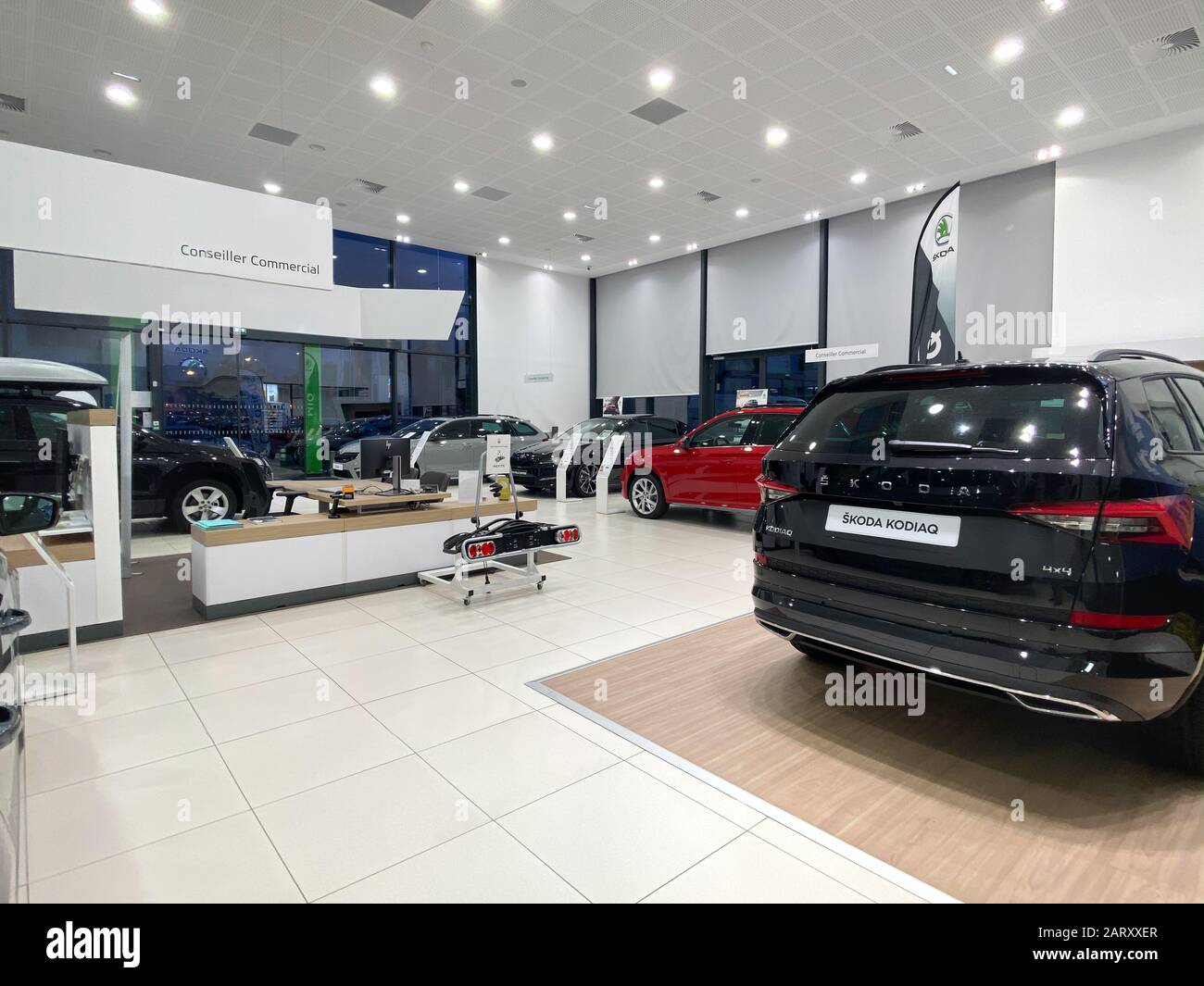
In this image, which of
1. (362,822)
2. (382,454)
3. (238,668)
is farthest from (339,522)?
(362,822)

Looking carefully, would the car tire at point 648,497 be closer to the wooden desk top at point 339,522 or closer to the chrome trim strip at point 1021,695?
the wooden desk top at point 339,522

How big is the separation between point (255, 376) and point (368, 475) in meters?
7.22

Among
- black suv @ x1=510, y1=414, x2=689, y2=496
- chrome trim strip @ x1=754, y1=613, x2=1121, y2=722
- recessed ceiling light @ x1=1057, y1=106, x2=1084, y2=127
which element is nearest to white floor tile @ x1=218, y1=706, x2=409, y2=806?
chrome trim strip @ x1=754, y1=613, x2=1121, y2=722

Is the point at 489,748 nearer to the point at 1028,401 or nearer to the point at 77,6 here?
the point at 1028,401

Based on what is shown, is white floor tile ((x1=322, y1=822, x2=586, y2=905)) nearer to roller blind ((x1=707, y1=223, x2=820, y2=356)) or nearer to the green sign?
roller blind ((x1=707, y1=223, x2=820, y2=356))

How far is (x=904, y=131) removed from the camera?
6.99m

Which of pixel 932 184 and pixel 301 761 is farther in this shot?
pixel 932 184

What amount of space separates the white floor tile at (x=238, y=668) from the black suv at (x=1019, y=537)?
226 centimetres

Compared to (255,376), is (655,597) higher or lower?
lower

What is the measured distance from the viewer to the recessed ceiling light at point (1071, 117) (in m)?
6.44

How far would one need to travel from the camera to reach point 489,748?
7.50ft

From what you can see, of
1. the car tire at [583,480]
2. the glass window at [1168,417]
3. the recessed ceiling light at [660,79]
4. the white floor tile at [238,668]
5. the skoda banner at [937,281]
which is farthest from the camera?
the car tire at [583,480]

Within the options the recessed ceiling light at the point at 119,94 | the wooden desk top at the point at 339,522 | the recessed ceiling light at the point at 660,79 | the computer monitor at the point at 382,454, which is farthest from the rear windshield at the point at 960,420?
the recessed ceiling light at the point at 119,94

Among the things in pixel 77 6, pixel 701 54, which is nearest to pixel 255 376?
pixel 77 6
